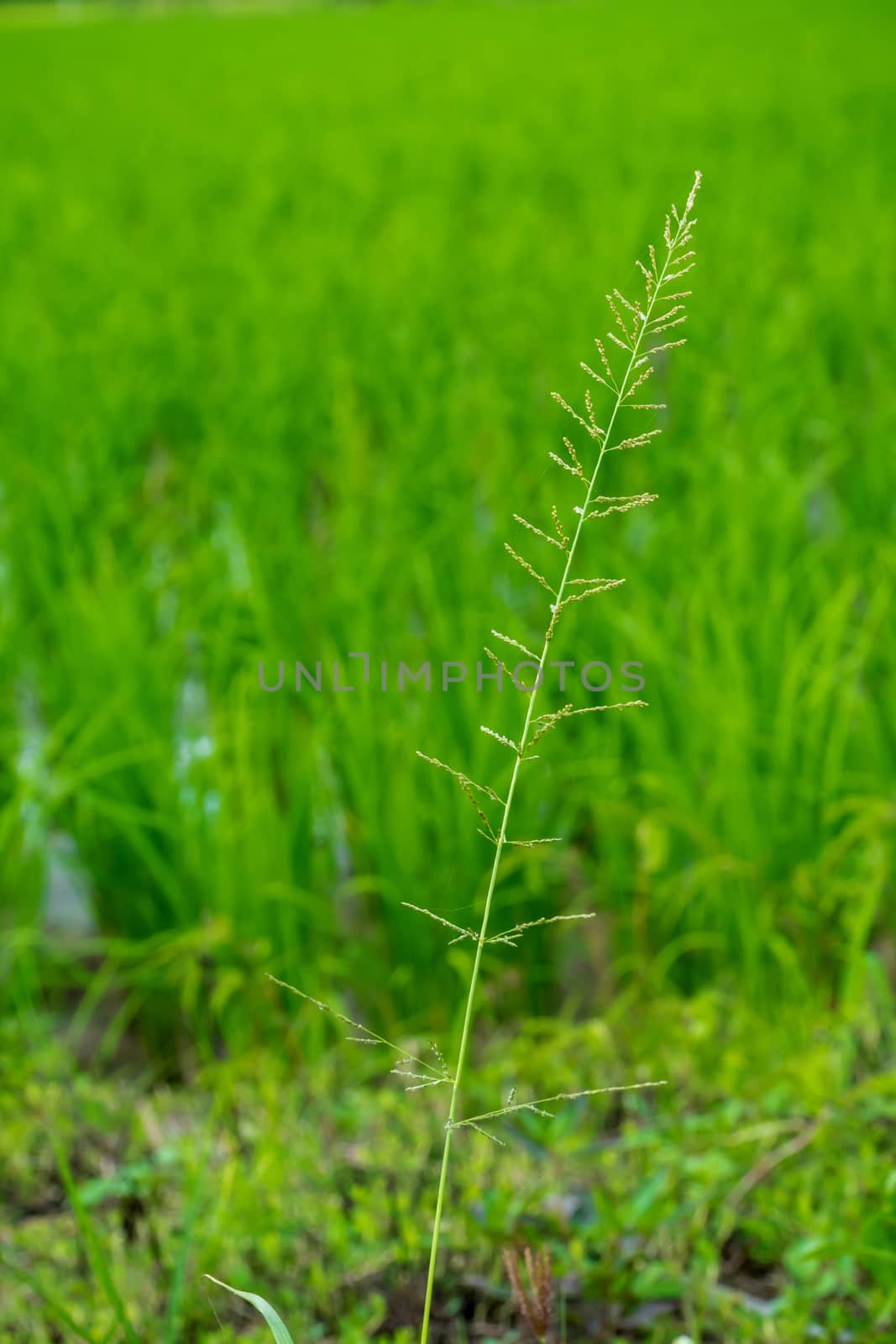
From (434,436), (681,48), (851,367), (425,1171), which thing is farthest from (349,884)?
(681,48)

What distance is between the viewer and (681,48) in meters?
11.1

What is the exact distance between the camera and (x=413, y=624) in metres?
2.29

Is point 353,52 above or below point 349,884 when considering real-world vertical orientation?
above

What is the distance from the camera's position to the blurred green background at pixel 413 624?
1.63 meters

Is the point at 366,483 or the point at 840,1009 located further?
the point at 366,483

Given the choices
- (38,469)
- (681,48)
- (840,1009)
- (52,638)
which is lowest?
(840,1009)

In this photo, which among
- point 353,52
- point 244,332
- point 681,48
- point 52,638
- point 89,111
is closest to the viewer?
point 52,638

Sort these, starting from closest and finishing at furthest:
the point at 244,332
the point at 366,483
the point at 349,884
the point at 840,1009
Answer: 1. the point at 840,1009
2. the point at 349,884
3. the point at 366,483
4. the point at 244,332

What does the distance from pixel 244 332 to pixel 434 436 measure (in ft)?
3.28

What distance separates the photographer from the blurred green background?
163 cm

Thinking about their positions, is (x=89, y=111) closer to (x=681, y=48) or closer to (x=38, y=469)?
(x=681, y=48)

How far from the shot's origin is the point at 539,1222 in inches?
48.4

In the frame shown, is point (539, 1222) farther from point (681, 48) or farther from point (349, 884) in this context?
point (681, 48)

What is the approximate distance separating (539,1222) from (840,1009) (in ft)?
1.52
